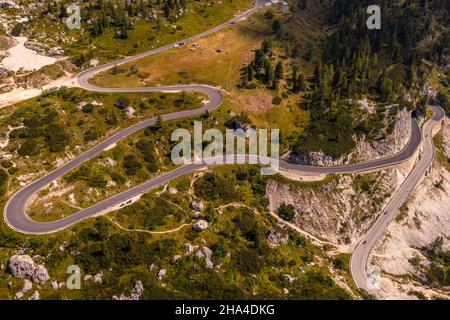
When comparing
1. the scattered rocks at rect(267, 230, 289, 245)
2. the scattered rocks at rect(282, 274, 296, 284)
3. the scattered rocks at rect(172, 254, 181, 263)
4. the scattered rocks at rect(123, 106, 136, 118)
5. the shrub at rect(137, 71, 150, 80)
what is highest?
the shrub at rect(137, 71, 150, 80)

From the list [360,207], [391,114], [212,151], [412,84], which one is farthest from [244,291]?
[412,84]

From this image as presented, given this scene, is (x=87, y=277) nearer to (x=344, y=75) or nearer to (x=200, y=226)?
(x=200, y=226)

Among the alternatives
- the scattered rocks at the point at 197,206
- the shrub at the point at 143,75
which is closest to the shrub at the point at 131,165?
the scattered rocks at the point at 197,206

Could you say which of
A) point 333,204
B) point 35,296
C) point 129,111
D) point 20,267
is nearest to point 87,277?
point 35,296

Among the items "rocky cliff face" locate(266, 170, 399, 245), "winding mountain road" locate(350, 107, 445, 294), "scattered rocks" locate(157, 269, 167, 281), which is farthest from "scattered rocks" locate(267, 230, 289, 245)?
"scattered rocks" locate(157, 269, 167, 281)

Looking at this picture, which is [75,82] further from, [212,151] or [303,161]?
[303,161]

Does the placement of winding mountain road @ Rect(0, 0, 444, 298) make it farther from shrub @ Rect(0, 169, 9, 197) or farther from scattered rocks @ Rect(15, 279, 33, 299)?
scattered rocks @ Rect(15, 279, 33, 299)

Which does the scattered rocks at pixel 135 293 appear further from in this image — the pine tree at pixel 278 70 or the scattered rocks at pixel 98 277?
the pine tree at pixel 278 70
